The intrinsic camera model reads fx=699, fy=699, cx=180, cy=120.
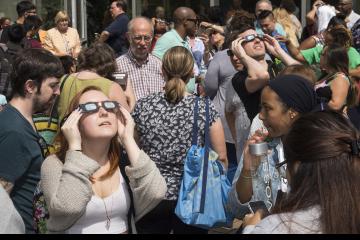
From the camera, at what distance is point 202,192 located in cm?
465

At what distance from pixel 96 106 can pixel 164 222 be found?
1.54 metres

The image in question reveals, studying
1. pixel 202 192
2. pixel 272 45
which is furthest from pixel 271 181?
pixel 272 45

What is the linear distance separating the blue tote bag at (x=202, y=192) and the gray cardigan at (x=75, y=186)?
1.13m

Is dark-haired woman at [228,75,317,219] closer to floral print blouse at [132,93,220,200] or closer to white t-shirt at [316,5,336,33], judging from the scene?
floral print blouse at [132,93,220,200]

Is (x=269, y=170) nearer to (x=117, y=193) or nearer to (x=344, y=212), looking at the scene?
(x=117, y=193)

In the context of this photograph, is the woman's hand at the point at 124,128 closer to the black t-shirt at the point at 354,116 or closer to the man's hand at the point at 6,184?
the man's hand at the point at 6,184

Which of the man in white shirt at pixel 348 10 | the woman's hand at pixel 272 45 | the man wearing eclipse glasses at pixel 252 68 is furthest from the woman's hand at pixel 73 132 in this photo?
the man in white shirt at pixel 348 10

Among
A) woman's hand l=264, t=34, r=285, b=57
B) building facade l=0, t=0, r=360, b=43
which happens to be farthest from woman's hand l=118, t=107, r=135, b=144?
building facade l=0, t=0, r=360, b=43

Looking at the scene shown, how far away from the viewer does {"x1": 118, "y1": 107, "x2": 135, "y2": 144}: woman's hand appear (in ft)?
11.6

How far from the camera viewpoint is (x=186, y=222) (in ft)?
15.1

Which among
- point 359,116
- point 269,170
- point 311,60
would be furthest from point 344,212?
point 311,60

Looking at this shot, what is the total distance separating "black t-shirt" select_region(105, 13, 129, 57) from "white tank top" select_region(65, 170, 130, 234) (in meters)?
6.68

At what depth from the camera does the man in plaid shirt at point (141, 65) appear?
21.8ft
